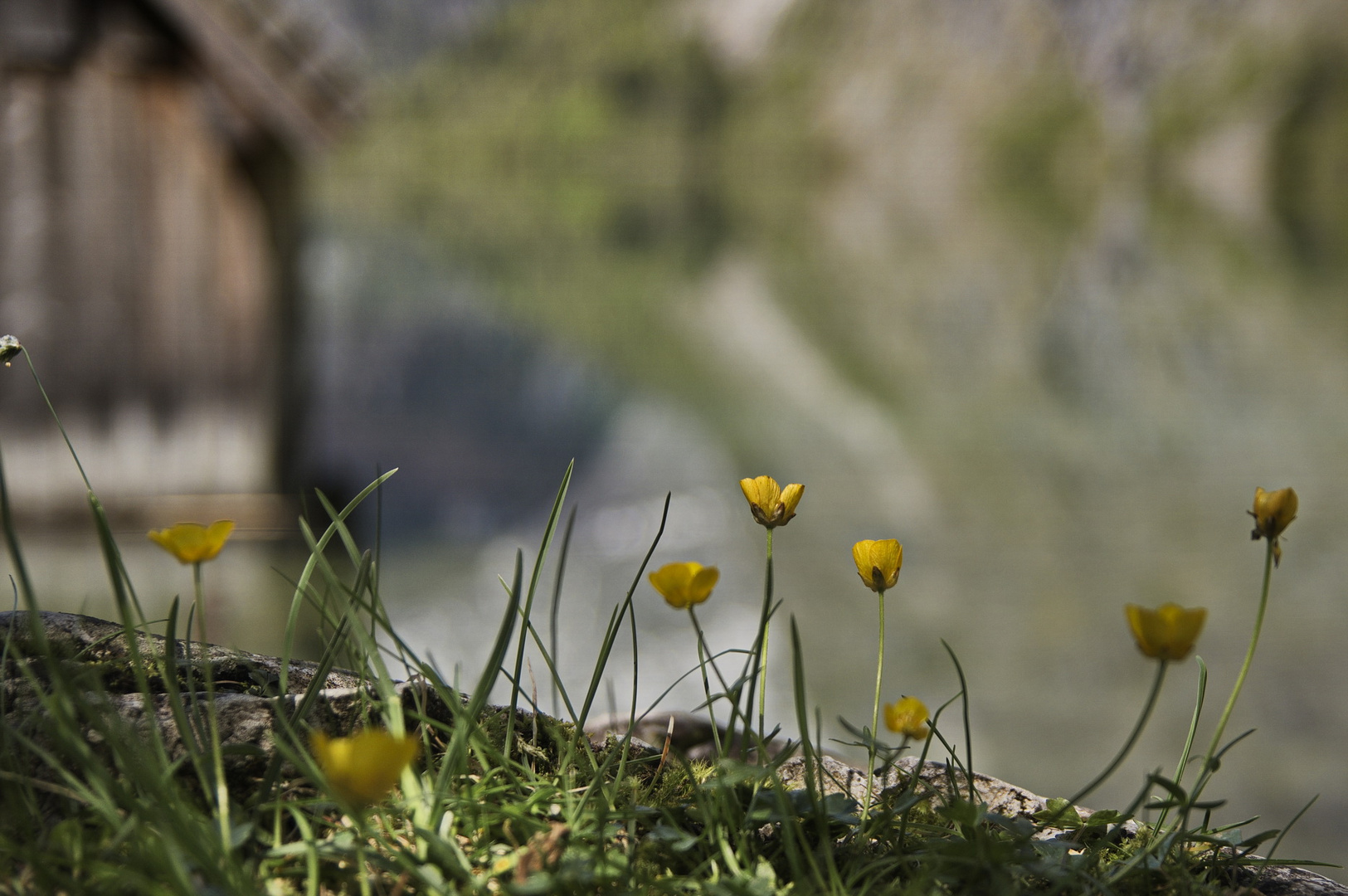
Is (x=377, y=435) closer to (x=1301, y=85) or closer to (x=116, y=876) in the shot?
(x=116, y=876)

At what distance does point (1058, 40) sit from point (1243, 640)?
437ft

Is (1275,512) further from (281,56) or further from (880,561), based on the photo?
(281,56)

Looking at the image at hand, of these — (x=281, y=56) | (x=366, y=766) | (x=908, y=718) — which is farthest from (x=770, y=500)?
(x=281, y=56)

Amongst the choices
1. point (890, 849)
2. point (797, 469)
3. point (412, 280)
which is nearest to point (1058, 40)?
point (412, 280)

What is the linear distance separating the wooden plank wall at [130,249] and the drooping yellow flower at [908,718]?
615cm

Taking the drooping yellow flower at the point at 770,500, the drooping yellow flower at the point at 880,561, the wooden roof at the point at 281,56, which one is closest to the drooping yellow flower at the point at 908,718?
the drooping yellow flower at the point at 880,561

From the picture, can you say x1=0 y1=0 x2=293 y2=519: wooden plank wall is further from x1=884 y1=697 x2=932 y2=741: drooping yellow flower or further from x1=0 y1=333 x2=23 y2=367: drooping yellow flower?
x1=884 y1=697 x2=932 y2=741: drooping yellow flower

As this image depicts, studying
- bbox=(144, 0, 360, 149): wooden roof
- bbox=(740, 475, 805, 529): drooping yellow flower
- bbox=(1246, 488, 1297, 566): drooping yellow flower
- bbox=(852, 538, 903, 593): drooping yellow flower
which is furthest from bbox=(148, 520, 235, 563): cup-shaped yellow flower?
bbox=(144, 0, 360, 149): wooden roof

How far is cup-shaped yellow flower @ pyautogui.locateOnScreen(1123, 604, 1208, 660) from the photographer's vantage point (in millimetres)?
1074

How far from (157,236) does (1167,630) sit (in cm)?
682

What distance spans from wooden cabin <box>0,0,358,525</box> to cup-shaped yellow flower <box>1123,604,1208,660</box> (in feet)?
20.0

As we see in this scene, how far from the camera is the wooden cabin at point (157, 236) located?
242 inches

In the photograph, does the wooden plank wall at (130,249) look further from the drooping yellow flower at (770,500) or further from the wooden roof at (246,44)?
the drooping yellow flower at (770,500)

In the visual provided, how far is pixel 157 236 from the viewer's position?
21.5ft
